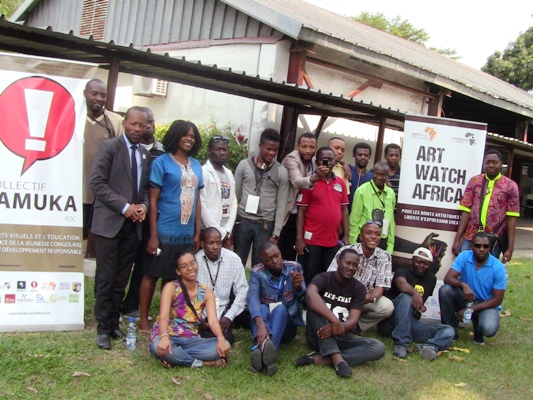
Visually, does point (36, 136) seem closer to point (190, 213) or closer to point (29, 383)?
point (190, 213)

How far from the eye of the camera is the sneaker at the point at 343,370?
4402 mm

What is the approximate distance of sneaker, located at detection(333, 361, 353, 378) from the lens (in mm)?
4402

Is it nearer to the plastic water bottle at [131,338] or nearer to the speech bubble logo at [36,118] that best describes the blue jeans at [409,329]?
the plastic water bottle at [131,338]

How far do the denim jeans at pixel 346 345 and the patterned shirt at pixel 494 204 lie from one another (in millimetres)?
1988

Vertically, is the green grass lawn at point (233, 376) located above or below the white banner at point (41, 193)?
below

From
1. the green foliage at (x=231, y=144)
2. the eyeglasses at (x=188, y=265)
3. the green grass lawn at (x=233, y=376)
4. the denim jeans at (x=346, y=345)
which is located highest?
the green foliage at (x=231, y=144)

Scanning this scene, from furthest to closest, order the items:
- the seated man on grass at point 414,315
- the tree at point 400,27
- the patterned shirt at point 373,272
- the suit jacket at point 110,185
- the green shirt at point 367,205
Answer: the tree at point 400,27 < the green shirt at point 367,205 < the patterned shirt at point 373,272 < the seated man on grass at point 414,315 < the suit jacket at point 110,185

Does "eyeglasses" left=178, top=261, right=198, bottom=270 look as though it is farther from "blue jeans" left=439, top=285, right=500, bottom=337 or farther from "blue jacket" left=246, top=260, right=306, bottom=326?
"blue jeans" left=439, top=285, right=500, bottom=337

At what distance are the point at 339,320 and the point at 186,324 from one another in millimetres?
1239

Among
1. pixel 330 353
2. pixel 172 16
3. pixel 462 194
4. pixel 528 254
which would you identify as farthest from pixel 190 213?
pixel 528 254

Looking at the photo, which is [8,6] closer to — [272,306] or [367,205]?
[367,205]

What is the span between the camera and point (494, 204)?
5820 millimetres

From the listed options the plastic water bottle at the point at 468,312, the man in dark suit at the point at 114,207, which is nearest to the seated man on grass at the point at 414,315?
the plastic water bottle at the point at 468,312

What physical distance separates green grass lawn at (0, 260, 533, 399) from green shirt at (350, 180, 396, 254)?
1238mm
